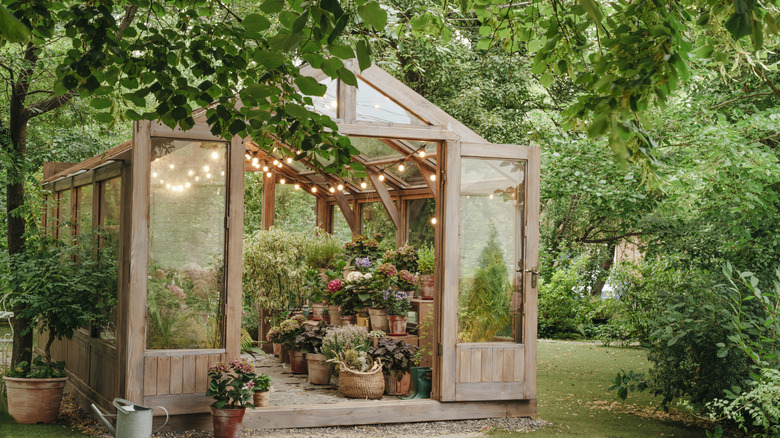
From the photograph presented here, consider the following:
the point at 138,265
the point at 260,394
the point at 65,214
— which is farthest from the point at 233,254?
the point at 65,214

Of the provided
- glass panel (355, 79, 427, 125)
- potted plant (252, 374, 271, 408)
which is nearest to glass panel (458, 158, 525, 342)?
glass panel (355, 79, 427, 125)

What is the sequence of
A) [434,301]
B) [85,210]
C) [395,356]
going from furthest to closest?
[85,210], [395,356], [434,301]

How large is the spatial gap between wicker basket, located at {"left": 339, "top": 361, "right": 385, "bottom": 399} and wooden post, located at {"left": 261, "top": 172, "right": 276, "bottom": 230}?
4648mm

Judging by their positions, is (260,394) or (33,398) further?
(260,394)

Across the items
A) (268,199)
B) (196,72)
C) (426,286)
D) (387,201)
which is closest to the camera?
(196,72)

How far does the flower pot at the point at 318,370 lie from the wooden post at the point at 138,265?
2.46 meters

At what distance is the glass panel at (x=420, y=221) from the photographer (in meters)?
10.0

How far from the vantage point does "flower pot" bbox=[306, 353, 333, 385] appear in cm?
791

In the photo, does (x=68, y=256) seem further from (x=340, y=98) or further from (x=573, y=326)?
(x=573, y=326)

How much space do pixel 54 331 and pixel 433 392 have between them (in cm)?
348

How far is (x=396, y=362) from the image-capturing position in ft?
23.8

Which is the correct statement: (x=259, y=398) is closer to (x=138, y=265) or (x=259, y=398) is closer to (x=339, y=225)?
(x=138, y=265)

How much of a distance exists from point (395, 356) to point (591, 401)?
7.42ft

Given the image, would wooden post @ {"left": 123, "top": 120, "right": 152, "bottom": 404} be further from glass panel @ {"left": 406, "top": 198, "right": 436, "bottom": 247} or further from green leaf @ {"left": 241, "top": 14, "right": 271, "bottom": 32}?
glass panel @ {"left": 406, "top": 198, "right": 436, "bottom": 247}
